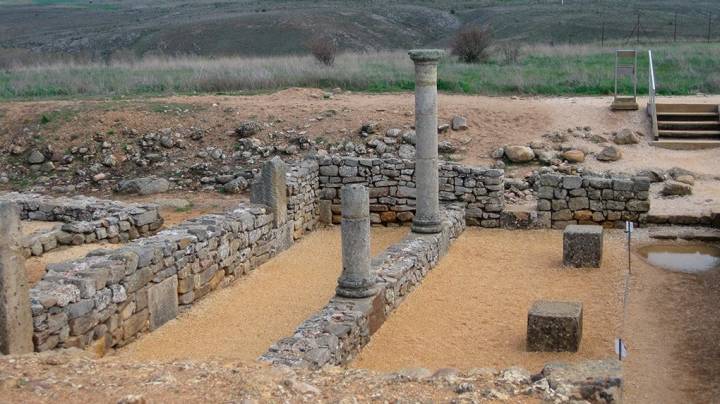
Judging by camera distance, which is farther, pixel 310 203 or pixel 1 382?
pixel 310 203

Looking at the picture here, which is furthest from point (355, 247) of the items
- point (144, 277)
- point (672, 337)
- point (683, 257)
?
point (683, 257)

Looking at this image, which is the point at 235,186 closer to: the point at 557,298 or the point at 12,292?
the point at 557,298

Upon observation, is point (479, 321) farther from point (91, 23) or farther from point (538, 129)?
point (91, 23)

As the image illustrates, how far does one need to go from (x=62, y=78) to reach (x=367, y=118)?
46.1ft

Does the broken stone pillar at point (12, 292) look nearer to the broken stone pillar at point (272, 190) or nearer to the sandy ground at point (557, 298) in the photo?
the sandy ground at point (557, 298)

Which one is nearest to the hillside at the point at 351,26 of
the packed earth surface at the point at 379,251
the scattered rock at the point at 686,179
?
the packed earth surface at the point at 379,251

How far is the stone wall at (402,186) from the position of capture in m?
17.9

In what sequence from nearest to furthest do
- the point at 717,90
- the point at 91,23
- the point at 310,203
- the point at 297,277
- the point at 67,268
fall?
the point at 67,268 < the point at 297,277 < the point at 310,203 < the point at 717,90 < the point at 91,23

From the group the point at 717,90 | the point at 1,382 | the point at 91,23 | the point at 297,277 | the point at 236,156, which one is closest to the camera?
the point at 1,382

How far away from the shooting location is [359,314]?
11.1 meters

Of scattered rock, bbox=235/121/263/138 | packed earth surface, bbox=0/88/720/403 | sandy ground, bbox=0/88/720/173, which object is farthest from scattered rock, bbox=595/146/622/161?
scattered rock, bbox=235/121/263/138

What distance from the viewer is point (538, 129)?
2311 cm

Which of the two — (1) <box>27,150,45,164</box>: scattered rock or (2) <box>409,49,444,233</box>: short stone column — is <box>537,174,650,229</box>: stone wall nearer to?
(2) <box>409,49,444,233</box>: short stone column

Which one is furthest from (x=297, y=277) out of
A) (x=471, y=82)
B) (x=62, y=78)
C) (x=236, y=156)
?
(x=62, y=78)
